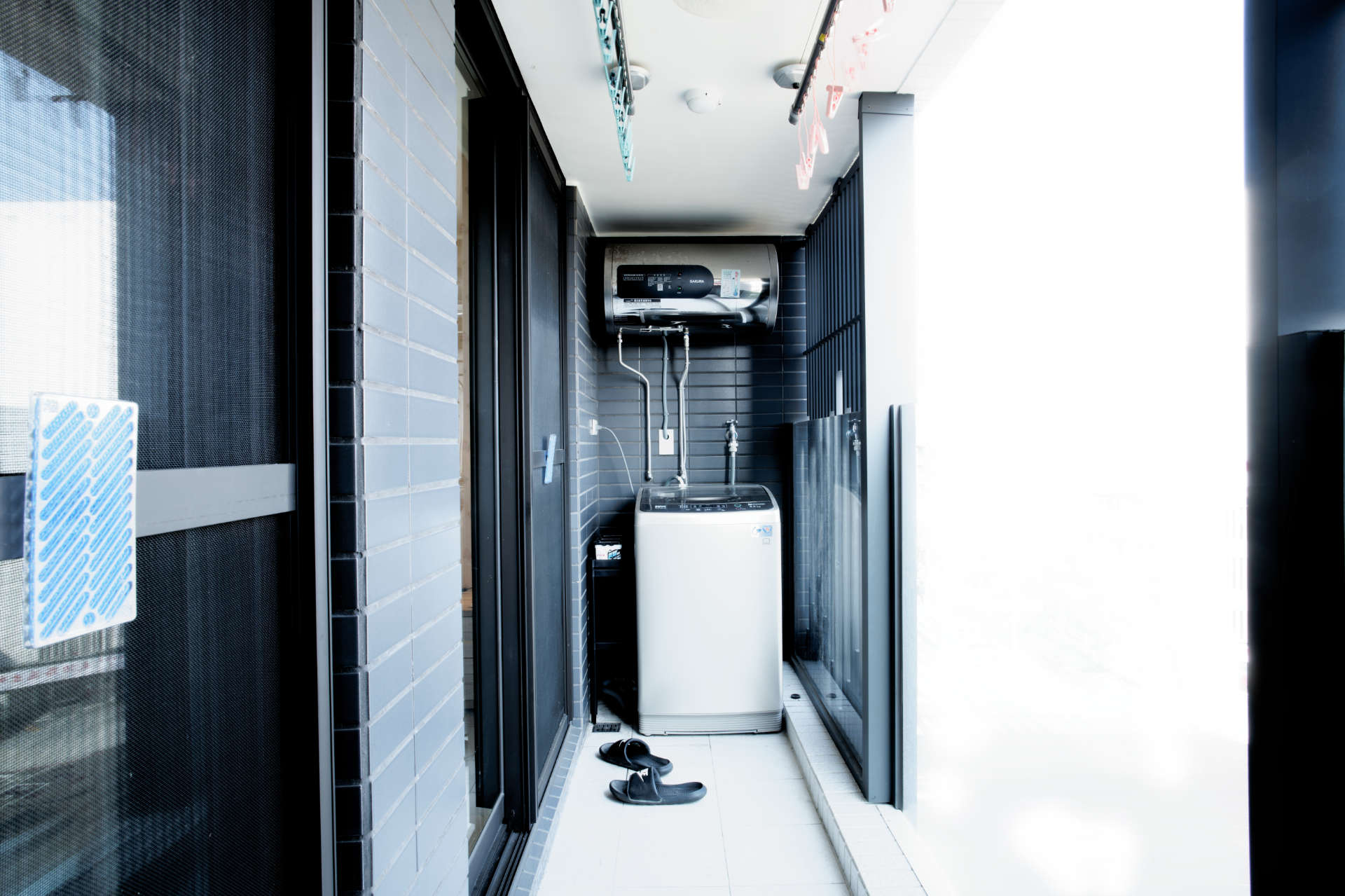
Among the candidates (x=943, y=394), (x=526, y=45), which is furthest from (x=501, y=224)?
(x=943, y=394)

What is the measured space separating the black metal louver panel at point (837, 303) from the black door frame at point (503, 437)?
1.16 m

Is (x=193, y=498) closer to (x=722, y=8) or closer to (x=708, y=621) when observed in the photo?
(x=722, y=8)

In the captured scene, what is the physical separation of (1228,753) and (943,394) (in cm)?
128

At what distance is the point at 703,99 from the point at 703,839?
8.16 feet

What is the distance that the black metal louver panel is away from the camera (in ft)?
8.50

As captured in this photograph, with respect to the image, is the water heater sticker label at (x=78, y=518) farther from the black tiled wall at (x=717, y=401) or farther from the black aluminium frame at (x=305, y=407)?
the black tiled wall at (x=717, y=401)

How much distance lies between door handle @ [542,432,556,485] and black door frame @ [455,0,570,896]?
31 cm

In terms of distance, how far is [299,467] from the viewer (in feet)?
2.95

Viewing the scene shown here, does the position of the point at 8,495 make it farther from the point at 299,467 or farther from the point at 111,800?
the point at 299,467

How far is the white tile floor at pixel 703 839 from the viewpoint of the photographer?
2133mm

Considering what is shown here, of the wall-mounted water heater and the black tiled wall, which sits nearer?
the wall-mounted water heater

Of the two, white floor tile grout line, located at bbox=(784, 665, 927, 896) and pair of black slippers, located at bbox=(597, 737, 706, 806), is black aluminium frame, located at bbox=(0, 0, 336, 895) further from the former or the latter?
pair of black slippers, located at bbox=(597, 737, 706, 806)

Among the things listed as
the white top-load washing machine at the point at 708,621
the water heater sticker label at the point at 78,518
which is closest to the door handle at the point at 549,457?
the white top-load washing machine at the point at 708,621

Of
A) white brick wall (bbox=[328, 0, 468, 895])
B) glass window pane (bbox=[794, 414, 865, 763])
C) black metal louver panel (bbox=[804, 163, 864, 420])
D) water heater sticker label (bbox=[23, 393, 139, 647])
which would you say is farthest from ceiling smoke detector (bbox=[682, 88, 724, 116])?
water heater sticker label (bbox=[23, 393, 139, 647])
